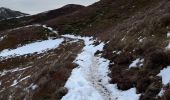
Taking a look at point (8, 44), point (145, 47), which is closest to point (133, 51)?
point (145, 47)

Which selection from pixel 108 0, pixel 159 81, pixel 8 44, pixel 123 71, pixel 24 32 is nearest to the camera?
pixel 159 81

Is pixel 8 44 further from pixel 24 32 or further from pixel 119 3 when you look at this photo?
pixel 119 3

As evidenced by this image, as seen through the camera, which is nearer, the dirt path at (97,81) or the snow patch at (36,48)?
the dirt path at (97,81)

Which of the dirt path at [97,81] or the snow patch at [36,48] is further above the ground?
the dirt path at [97,81]

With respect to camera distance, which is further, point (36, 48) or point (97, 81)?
point (36, 48)

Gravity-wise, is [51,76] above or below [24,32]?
above

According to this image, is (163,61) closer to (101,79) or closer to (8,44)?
(101,79)

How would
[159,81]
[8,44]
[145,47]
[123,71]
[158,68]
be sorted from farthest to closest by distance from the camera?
1. [8,44]
2. [145,47]
3. [123,71]
4. [158,68]
5. [159,81]

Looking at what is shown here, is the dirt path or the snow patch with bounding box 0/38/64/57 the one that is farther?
the snow patch with bounding box 0/38/64/57

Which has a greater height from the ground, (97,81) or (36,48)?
(97,81)

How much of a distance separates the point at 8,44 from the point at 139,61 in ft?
215

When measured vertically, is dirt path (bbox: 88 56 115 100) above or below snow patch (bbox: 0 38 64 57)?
above

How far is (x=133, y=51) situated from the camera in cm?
2411

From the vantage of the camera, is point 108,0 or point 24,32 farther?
point 108,0
